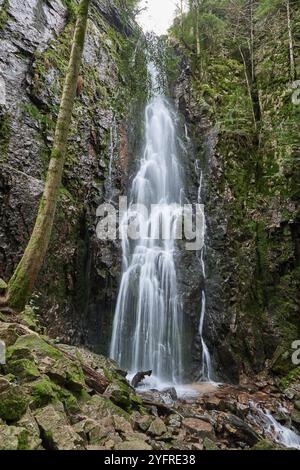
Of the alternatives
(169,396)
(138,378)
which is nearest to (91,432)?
(169,396)

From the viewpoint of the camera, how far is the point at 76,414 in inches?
120

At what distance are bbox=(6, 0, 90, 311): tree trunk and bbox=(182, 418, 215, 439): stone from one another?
2.96m

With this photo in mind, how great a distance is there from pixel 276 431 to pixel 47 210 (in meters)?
6.13

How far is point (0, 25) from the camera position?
843cm

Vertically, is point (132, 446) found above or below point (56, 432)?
below

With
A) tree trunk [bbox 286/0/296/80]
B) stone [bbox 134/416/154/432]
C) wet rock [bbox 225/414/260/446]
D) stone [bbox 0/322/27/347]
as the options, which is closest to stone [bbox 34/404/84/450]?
stone [bbox 0/322/27/347]

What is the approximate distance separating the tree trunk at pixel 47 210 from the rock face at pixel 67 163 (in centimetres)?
76

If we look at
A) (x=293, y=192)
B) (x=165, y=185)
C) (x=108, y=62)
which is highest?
(x=108, y=62)

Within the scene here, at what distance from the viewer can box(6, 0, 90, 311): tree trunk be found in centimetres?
458

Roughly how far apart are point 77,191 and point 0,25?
4.83 meters

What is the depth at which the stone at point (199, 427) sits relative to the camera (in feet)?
14.3

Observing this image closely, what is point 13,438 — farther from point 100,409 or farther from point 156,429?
point 156,429
